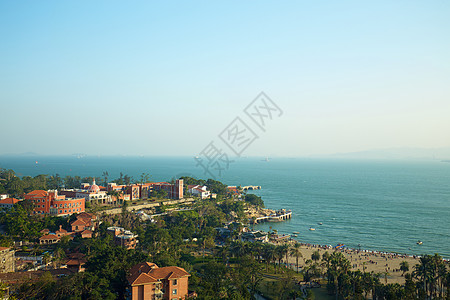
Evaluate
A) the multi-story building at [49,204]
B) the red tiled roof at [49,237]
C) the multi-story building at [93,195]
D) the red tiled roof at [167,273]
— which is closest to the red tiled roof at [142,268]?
the red tiled roof at [167,273]

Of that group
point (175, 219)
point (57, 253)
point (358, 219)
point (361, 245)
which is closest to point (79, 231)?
point (57, 253)

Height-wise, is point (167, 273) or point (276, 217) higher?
point (167, 273)

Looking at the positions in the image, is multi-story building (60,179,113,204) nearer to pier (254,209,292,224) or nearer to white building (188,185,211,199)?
white building (188,185,211,199)

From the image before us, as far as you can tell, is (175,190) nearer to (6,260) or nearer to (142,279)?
(6,260)

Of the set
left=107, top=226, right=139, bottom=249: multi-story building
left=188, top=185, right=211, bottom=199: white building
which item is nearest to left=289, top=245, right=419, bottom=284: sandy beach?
left=107, top=226, right=139, bottom=249: multi-story building

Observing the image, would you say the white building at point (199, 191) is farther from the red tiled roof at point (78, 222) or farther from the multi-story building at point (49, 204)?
the red tiled roof at point (78, 222)

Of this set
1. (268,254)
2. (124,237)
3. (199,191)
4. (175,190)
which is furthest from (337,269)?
(199,191)

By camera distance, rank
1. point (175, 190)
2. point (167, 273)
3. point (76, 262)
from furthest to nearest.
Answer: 1. point (175, 190)
2. point (76, 262)
3. point (167, 273)
